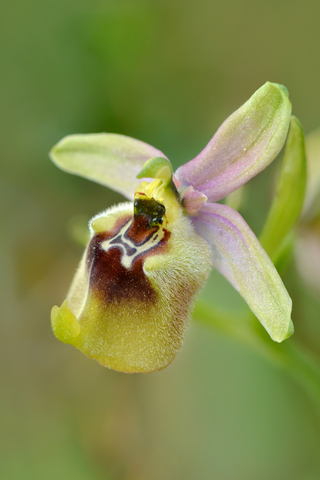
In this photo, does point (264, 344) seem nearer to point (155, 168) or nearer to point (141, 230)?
point (141, 230)

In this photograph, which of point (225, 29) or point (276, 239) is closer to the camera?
Answer: point (276, 239)

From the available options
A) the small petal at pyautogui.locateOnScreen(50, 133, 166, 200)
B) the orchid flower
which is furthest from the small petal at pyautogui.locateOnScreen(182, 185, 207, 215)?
the small petal at pyautogui.locateOnScreen(50, 133, 166, 200)

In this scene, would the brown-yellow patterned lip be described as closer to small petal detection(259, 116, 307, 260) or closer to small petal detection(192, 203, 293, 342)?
small petal detection(192, 203, 293, 342)

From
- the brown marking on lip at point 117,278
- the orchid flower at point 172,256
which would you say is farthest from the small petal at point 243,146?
the brown marking on lip at point 117,278

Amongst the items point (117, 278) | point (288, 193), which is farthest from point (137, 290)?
point (288, 193)

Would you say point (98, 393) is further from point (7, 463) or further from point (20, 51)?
point (20, 51)

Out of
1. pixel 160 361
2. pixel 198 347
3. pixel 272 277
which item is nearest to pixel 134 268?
pixel 160 361

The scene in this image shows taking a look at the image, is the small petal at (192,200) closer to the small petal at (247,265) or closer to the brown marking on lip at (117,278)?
the small petal at (247,265)
